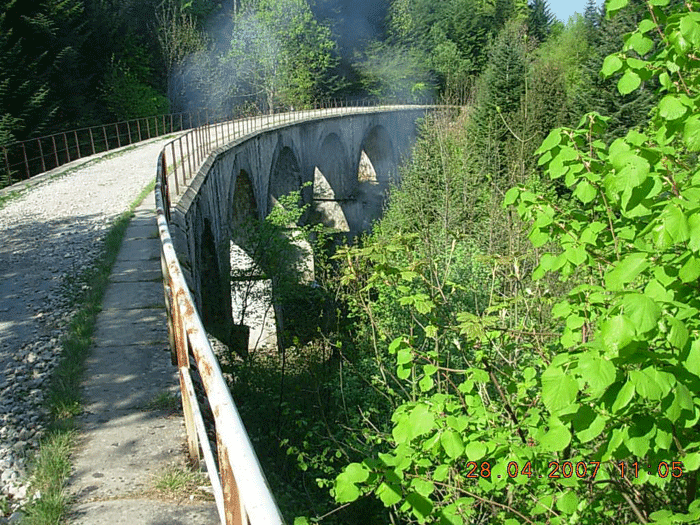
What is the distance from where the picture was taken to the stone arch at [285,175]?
25312 mm

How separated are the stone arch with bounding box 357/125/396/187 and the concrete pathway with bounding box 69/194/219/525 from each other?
41169 mm

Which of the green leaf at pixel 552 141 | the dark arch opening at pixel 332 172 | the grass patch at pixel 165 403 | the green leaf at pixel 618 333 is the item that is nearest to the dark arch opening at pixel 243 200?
the dark arch opening at pixel 332 172

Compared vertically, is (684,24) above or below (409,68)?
below

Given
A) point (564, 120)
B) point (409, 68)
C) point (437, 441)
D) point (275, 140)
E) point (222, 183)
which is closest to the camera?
point (437, 441)

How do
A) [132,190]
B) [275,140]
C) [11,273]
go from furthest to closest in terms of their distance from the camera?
[275,140], [132,190], [11,273]

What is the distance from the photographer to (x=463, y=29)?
63469mm

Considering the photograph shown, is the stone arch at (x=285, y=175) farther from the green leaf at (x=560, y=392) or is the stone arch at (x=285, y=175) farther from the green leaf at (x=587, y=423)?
the green leaf at (x=560, y=392)

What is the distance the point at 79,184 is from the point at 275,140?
961 centimetres

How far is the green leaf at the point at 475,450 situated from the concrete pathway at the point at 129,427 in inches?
46.5

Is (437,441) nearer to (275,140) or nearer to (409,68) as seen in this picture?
(275,140)

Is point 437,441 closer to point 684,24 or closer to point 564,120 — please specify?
point 684,24

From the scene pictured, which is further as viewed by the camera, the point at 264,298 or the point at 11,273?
the point at 264,298

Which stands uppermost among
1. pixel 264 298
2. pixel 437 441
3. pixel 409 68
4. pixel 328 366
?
pixel 409 68

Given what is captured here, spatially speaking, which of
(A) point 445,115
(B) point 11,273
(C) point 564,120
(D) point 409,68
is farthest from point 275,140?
(D) point 409,68
